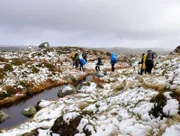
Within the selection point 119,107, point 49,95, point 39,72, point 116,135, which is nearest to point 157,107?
point 116,135

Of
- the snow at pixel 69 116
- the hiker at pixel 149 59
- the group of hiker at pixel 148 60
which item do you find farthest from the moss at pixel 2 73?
the snow at pixel 69 116

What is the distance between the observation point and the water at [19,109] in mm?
19097

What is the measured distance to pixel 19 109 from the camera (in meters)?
22.9

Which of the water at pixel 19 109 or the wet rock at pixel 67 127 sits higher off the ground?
the wet rock at pixel 67 127

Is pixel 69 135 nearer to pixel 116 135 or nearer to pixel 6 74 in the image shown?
pixel 116 135

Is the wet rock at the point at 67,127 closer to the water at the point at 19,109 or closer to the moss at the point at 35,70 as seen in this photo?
the water at the point at 19,109

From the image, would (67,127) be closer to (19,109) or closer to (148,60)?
(148,60)

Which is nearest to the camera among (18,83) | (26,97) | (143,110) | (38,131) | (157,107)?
(157,107)

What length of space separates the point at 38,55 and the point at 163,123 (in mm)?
54849

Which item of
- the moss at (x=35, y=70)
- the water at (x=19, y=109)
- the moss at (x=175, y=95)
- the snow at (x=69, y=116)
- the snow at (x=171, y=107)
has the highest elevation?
the moss at (x=175, y=95)

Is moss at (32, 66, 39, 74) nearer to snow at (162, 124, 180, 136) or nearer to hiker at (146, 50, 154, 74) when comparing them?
hiker at (146, 50, 154, 74)

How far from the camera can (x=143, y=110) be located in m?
9.18

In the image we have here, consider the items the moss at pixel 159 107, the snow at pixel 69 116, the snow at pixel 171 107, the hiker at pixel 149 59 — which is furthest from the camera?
the hiker at pixel 149 59

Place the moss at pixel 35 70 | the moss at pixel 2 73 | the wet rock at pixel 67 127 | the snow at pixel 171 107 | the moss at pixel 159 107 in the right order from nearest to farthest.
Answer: the snow at pixel 171 107
the moss at pixel 159 107
the wet rock at pixel 67 127
the moss at pixel 2 73
the moss at pixel 35 70
